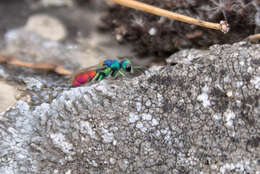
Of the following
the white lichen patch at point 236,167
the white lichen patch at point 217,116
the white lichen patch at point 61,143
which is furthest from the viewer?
the white lichen patch at point 61,143

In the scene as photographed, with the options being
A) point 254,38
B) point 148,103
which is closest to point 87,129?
point 148,103

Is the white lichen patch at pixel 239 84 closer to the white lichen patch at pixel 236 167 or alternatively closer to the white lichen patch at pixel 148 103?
the white lichen patch at pixel 236 167

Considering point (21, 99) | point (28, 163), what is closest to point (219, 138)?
point (28, 163)

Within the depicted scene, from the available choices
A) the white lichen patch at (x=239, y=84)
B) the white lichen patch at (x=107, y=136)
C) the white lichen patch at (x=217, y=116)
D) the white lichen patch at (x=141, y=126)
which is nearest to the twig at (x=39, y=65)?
the white lichen patch at (x=107, y=136)

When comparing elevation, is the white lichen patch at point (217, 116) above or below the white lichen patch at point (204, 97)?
below

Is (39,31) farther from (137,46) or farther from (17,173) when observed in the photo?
(17,173)

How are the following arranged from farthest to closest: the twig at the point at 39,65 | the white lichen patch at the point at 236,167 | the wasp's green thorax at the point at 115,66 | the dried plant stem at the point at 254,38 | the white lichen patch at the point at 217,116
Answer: the twig at the point at 39,65 < the wasp's green thorax at the point at 115,66 < the dried plant stem at the point at 254,38 < the white lichen patch at the point at 217,116 < the white lichen patch at the point at 236,167

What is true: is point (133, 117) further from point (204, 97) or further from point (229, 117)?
point (229, 117)

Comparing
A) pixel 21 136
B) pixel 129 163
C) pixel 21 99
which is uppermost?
pixel 21 99
